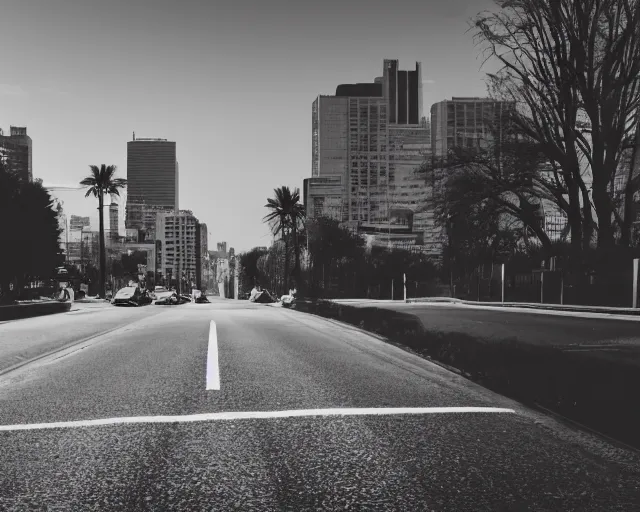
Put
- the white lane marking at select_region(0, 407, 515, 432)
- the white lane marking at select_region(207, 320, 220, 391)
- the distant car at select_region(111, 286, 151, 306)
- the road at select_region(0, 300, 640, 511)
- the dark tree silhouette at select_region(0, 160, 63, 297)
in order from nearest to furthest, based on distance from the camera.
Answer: the road at select_region(0, 300, 640, 511)
the white lane marking at select_region(0, 407, 515, 432)
the white lane marking at select_region(207, 320, 220, 391)
the dark tree silhouette at select_region(0, 160, 63, 297)
the distant car at select_region(111, 286, 151, 306)

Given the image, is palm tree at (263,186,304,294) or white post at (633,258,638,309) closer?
white post at (633,258,638,309)

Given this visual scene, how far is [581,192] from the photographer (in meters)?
33.0

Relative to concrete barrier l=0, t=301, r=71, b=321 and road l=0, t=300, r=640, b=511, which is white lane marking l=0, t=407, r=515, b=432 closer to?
road l=0, t=300, r=640, b=511

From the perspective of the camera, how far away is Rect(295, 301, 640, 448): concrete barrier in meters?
6.77

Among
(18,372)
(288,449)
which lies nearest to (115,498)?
(288,449)

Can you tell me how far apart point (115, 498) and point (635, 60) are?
96.8ft

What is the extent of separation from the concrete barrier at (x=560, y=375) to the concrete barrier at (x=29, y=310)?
18.8 m

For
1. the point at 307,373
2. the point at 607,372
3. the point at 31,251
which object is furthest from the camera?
the point at 31,251

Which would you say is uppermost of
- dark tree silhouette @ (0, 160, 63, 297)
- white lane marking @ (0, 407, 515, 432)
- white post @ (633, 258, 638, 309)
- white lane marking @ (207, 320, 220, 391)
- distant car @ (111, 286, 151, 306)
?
dark tree silhouette @ (0, 160, 63, 297)

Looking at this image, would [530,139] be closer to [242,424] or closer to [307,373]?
[307,373]

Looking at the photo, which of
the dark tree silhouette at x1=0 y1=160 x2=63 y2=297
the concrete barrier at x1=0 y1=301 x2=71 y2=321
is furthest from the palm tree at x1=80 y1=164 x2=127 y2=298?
the concrete barrier at x1=0 y1=301 x2=71 y2=321

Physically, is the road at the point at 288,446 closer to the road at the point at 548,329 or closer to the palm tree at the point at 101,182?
the road at the point at 548,329

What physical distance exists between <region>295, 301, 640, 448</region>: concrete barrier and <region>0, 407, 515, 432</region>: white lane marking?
0.97 m

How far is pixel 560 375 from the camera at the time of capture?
833 centimetres
